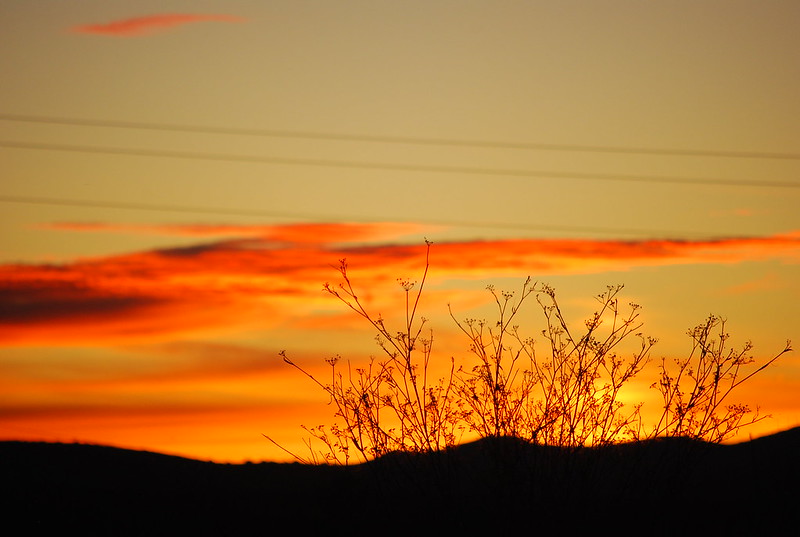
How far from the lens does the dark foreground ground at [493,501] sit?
14328 mm

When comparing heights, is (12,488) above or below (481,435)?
above

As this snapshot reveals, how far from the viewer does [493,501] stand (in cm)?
1450

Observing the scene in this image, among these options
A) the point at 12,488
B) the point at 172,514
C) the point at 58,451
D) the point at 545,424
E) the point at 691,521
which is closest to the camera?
the point at 545,424

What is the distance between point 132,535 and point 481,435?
697 centimetres

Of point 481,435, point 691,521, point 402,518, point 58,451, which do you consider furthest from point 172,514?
point 58,451

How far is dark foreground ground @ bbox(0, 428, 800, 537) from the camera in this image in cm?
1433

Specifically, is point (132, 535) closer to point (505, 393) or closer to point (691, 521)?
point (505, 393)

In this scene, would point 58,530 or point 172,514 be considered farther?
point 172,514

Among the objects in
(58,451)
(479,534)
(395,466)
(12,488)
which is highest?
(58,451)

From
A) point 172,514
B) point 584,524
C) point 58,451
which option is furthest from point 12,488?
point 584,524

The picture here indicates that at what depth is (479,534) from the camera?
47.5 ft

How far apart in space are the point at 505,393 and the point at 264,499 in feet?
24.8

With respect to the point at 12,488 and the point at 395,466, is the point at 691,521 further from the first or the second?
the point at 12,488

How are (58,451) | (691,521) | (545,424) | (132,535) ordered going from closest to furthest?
(545,424) < (691,521) < (132,535) < (58,451)
